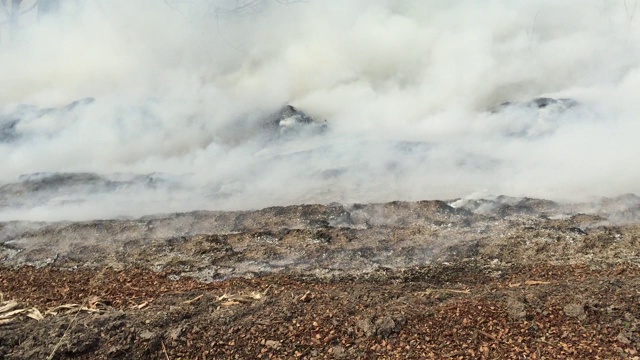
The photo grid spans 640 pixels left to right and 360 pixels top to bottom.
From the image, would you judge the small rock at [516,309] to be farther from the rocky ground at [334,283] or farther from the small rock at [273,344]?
the small rock at [273,344]

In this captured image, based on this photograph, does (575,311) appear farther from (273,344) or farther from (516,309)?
(273,344)

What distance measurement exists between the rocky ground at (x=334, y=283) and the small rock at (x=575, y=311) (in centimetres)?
1

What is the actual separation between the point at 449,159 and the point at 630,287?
6265 millimetres

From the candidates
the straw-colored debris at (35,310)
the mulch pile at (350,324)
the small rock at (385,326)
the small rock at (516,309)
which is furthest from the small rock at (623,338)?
the straw-colored debris at (35,310)

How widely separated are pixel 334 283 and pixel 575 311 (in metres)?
2.52

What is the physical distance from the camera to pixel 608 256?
6.02 metres

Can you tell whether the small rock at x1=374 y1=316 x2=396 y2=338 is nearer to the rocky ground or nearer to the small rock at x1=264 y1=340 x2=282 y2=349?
the rocky ground

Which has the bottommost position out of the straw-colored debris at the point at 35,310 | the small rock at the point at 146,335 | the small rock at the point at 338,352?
the small rock at the point at 338,352

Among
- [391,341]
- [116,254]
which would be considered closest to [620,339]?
[391,341]

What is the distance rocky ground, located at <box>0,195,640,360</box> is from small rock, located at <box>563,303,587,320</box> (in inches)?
0.4

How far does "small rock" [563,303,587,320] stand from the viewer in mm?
3910

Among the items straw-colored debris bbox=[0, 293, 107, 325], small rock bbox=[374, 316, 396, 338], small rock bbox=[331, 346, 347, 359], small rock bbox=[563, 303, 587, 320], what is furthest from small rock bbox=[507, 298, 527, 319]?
straw-colored debris bbox=[0, 293, 107, 325]

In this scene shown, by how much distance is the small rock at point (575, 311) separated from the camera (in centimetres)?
391

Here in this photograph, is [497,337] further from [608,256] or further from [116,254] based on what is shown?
[116,254]
